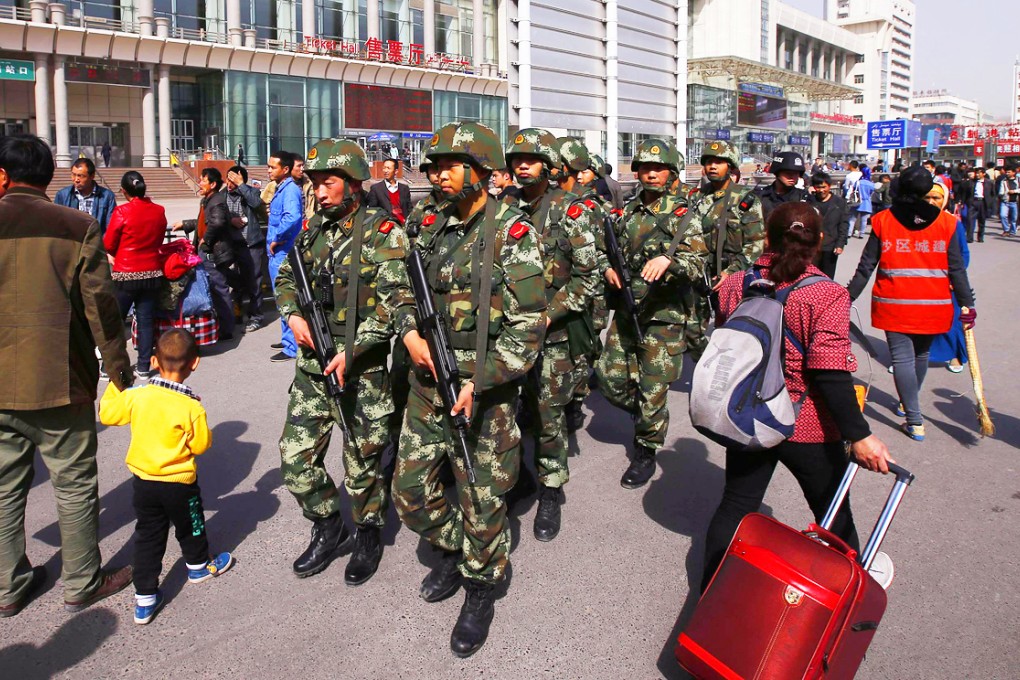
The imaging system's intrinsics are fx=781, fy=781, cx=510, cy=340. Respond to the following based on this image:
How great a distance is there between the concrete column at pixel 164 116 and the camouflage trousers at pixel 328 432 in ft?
131

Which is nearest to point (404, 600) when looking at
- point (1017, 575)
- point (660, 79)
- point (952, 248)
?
point (1017, 575)

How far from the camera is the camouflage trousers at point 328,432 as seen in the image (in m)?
3.55

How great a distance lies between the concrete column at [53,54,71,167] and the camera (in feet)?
115

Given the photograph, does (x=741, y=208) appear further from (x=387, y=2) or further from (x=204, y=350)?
(x=387, y=2)

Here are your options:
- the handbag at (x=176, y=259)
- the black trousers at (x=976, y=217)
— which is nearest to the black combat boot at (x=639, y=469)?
the handbag at (x=176, y=259)

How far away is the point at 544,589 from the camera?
358cm

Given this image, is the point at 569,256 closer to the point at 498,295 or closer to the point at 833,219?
the point at 498,295

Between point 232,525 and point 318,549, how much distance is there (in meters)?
0.75

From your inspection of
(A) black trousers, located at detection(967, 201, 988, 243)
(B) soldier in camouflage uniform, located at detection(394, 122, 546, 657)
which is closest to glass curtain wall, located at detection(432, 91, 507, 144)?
(A) black trousers, located at detection(967, 201, 988, 243)

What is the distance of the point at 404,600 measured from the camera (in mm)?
3502

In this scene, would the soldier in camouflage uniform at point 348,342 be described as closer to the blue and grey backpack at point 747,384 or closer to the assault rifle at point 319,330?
the assault rifle at point 319,330

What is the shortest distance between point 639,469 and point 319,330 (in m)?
2.33

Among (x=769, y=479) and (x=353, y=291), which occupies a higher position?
(x=353, y=291)

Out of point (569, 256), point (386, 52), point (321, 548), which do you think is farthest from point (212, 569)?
point (386, 52)
